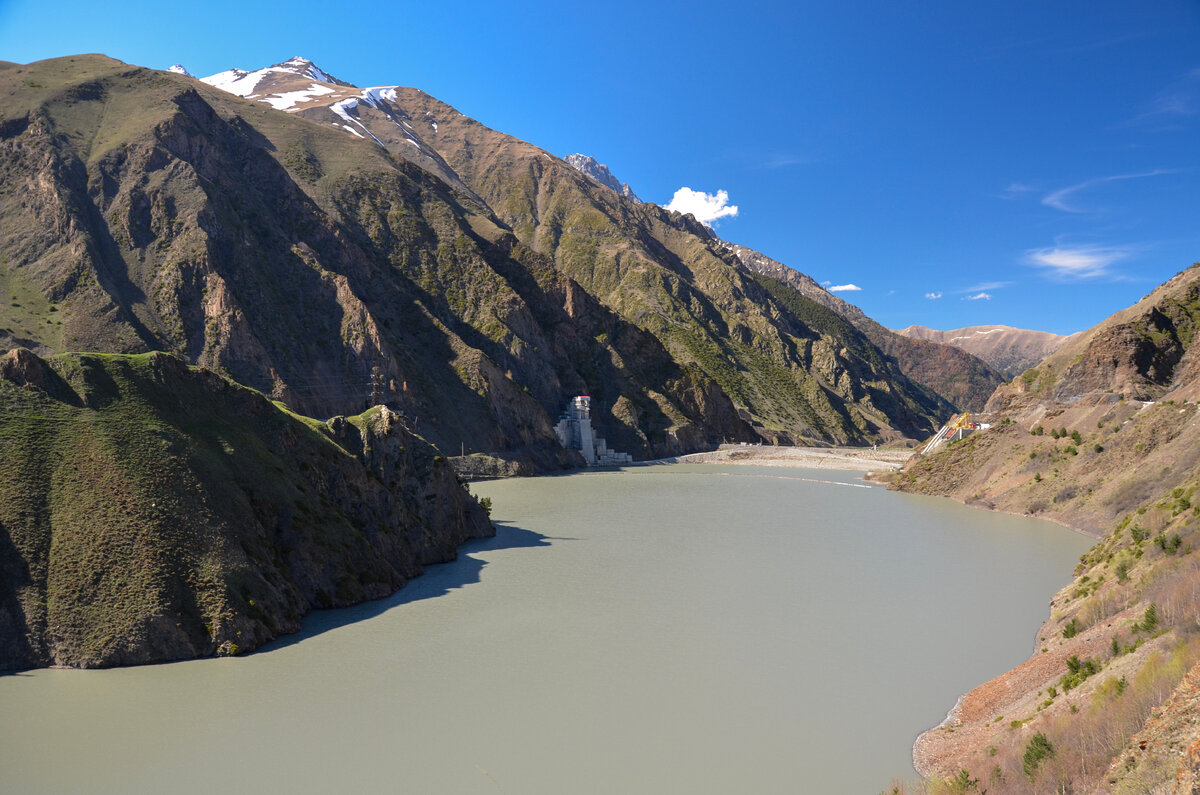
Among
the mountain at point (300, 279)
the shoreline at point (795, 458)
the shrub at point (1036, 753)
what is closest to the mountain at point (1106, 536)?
the shrub at point (1036, 753)

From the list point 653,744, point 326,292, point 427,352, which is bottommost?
point 653,744

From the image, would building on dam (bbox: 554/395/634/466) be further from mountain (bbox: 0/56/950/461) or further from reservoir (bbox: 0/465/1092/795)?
reservoir (bbox: 0/465/1092/795)

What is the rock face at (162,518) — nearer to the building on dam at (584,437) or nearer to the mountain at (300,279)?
the mountain at (300,279)

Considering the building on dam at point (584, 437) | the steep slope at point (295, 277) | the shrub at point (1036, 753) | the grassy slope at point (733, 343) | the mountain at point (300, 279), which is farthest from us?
the grassy slope at point (733, 343)

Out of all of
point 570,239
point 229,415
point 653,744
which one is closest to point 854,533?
point 653,744

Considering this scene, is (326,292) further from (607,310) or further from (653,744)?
(653,744)

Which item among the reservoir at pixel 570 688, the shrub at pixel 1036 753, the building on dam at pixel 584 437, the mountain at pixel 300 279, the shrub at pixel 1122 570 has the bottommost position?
the reservoir at pixel 570 688
